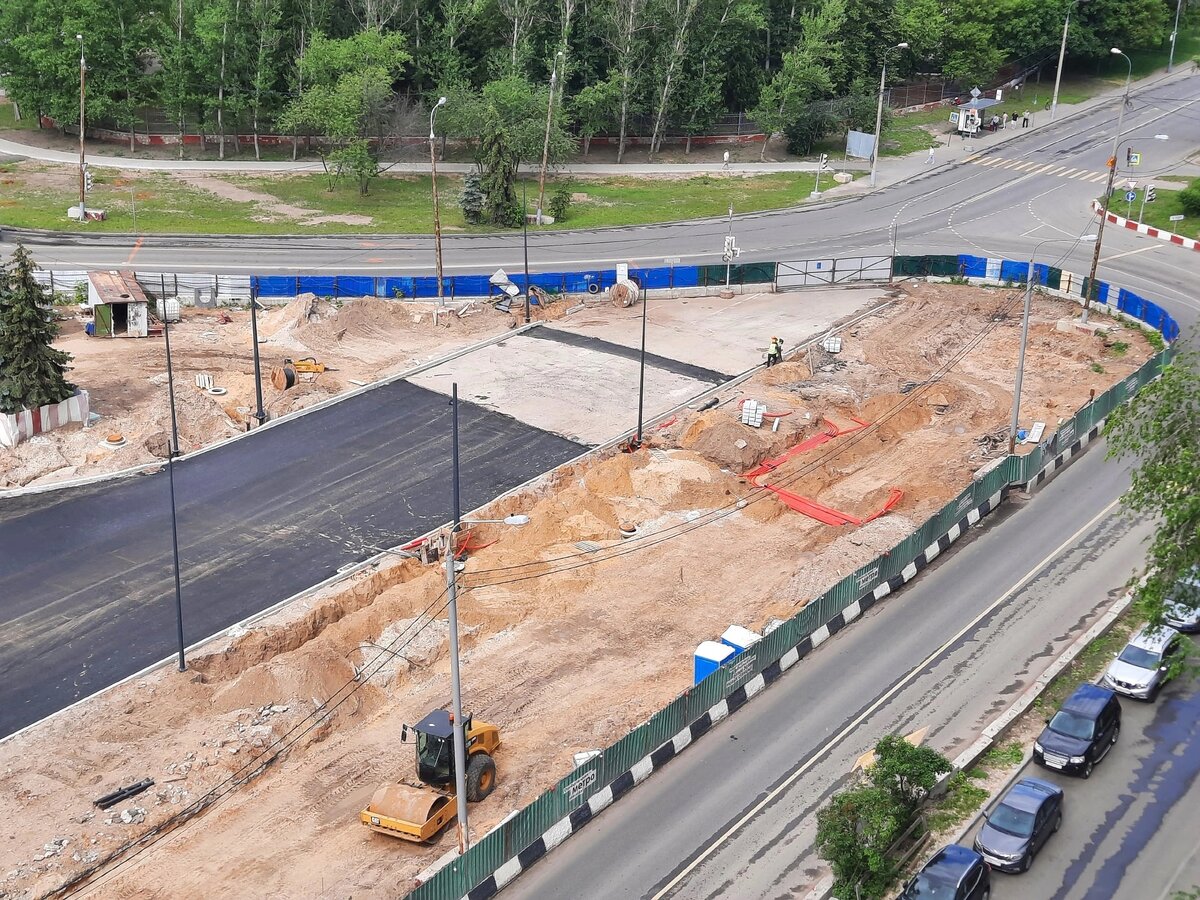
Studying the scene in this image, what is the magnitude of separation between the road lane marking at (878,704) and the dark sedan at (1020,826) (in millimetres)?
4995

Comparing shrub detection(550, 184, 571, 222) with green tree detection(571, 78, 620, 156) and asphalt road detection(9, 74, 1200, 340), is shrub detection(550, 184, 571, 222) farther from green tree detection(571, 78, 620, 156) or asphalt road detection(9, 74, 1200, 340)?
green tree detection(571, 78, 620, 156)

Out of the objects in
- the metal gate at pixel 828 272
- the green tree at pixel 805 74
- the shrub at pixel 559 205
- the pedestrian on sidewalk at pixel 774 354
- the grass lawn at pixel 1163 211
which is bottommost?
the pedestrian on sidewalk at pixel 774 354

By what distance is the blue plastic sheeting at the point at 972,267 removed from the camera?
247 feet

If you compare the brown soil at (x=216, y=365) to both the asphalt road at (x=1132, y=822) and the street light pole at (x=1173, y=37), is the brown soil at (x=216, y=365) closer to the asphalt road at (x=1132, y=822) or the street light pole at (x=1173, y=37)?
the asphalt road at (x=1132, y=822)

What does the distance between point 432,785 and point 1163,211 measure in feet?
233

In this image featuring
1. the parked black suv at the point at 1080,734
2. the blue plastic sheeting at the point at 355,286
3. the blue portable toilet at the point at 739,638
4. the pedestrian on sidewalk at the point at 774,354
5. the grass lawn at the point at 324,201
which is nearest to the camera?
the parked black suv at the point at 1080,734

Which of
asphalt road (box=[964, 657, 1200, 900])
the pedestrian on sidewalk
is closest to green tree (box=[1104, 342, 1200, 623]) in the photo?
asphalt road (box=[964, 657, 1200, 900])

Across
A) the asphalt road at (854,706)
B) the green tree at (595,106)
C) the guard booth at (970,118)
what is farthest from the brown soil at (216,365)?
the guard booth at (970,118)

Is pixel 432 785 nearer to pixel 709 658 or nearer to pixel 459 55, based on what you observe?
pixel 709 658

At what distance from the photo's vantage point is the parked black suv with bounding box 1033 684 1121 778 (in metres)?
33.6

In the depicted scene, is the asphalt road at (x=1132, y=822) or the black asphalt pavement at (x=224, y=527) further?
the black asphalt pavement at (x=224, y=527)

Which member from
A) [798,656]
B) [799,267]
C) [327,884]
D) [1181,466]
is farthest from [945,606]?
[799,267]

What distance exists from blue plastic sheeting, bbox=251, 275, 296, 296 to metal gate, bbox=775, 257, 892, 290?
2617 cm

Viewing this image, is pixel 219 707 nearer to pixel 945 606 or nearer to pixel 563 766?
pixel 563 766
